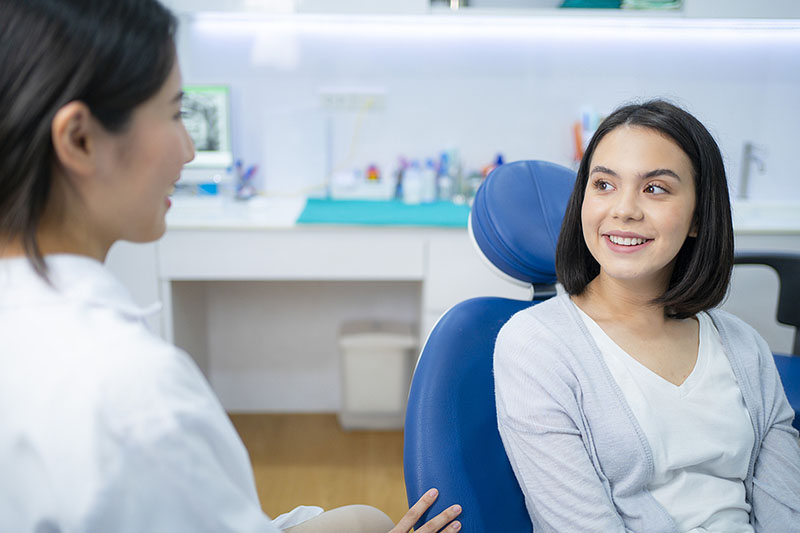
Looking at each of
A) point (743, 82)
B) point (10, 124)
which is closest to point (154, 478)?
point (10, 124)

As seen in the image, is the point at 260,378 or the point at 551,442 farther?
the point at 260,378

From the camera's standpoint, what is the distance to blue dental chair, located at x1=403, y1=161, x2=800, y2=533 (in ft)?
3.19

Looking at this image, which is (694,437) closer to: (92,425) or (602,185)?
(602,185)

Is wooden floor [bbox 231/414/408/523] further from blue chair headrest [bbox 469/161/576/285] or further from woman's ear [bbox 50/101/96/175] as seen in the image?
woman's ear [bbox 50/101/96/175]

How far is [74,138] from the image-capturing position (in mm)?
569

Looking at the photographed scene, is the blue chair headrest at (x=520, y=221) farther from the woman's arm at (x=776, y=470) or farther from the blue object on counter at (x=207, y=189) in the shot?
the blue object on counter at (x=207, y=189)

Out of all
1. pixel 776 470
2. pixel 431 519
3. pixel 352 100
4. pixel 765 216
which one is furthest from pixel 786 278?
pixel 352 100

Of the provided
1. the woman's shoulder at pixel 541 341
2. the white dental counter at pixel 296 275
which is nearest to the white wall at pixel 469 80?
the white dental counter at pixel 296 275

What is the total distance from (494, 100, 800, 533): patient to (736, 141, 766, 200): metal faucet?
1643 mm

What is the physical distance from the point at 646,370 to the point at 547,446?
8.2 inches

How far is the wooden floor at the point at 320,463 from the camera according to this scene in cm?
204

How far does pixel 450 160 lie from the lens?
2.47 m

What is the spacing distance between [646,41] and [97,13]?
230 cm

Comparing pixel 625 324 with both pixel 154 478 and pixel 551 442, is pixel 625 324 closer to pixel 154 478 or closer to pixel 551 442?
pixel 551 442
